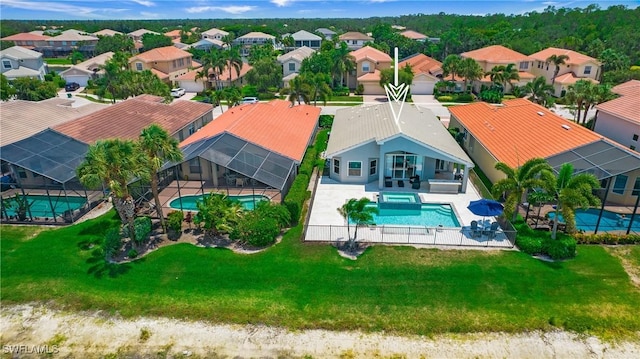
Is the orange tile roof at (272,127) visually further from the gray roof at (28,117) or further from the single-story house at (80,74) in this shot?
the single-story house at (80,74)

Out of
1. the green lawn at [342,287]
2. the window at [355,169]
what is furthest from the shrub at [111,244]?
the window at [355,169]

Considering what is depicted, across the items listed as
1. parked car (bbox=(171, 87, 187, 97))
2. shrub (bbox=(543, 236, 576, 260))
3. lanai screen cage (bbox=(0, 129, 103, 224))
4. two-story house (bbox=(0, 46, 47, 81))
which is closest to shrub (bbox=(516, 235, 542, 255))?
shrub (bbox=(543, 236, 576, 260))

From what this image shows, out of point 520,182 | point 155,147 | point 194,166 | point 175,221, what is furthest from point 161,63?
point 520,182

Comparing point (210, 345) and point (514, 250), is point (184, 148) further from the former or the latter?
point (514, 250)

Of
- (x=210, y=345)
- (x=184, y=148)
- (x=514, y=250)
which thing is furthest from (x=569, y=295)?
(x=184, y=148)

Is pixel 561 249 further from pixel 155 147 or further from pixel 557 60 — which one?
pixel 557 60
